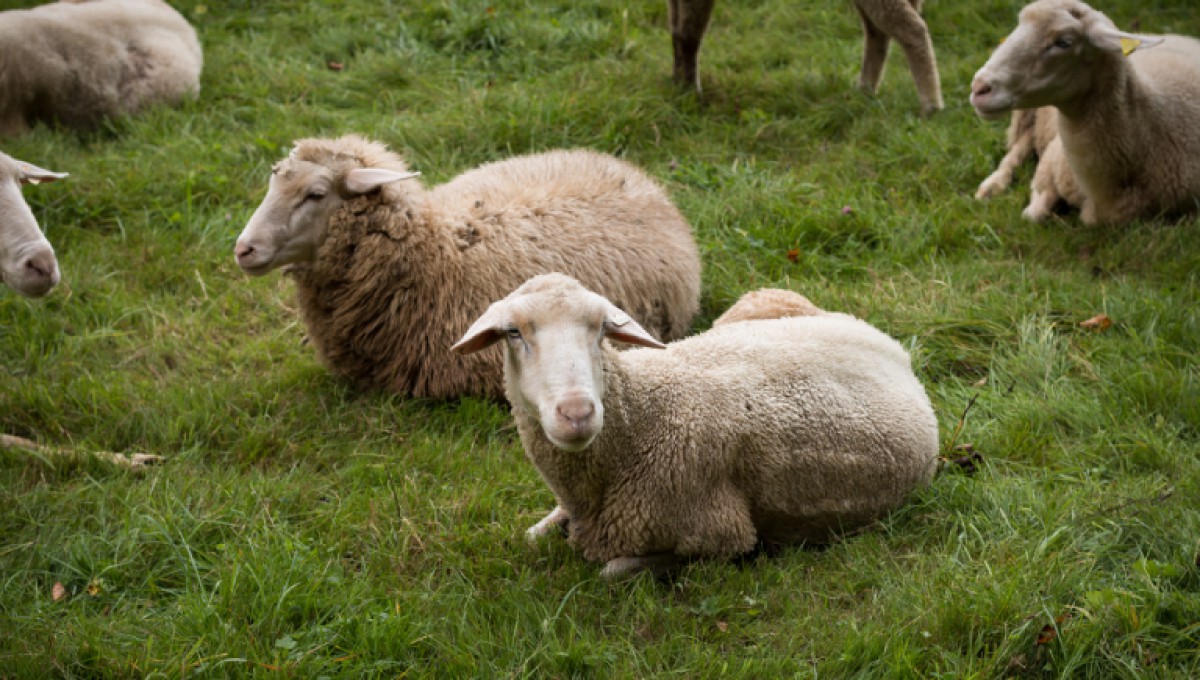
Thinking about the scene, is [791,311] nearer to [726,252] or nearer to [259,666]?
[726,252]

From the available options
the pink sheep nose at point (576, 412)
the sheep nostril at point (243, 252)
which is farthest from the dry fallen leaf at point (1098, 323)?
the sheep nostril at point (243, 252)

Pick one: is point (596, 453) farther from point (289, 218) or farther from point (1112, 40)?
point (1112, 40)

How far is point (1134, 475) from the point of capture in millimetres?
3951

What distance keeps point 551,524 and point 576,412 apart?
839mm

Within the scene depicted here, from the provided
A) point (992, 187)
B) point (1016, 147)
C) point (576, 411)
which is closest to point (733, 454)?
point (576, 411)

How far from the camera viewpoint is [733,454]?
362 centimetres

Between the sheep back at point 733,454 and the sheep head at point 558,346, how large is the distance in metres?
0.20

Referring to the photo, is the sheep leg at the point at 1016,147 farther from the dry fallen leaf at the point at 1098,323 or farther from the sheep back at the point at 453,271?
the sheep back at the point at 453,271

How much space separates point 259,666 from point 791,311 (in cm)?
242

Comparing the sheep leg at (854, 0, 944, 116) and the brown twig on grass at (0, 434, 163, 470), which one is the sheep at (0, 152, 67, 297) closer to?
the brown twig on grass at (0, 434, 163, 470)

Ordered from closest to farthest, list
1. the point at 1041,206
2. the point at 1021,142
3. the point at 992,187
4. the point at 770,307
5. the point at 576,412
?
A: the point at 576,412, the point at 770,307, the point at 1041,206, the point at 992,187, the point at 1021,142

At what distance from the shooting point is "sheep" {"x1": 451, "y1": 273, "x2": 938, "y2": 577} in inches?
137

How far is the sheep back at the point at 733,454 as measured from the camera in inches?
140

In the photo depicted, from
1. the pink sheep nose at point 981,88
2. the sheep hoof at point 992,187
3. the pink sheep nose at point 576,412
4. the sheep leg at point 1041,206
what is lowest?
the sheep hoof at point 992,187
